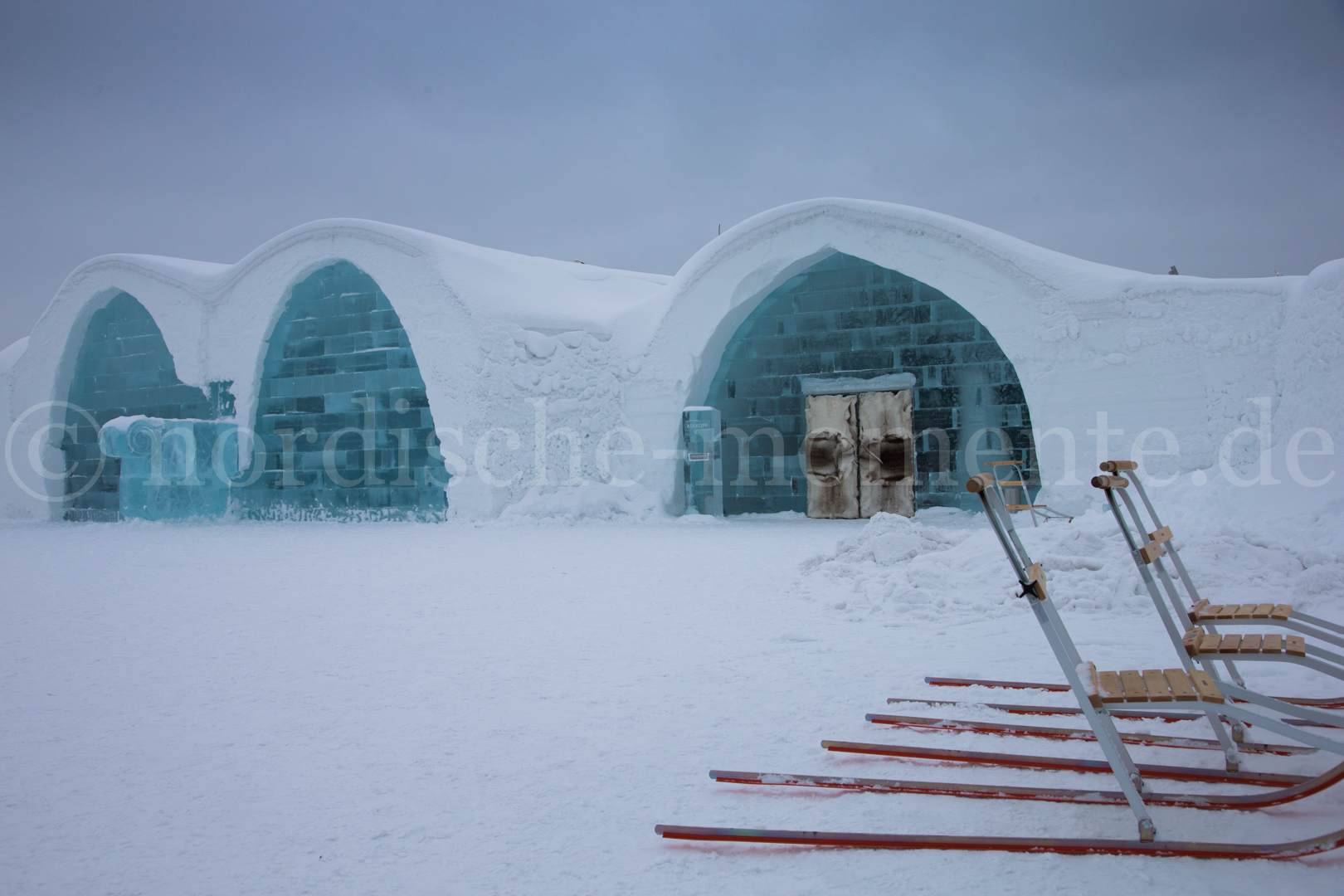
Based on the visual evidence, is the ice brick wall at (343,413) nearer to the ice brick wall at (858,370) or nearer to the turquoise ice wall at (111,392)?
the turquoise ice wall at (111,392)

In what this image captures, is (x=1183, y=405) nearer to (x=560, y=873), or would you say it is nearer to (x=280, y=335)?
(x=560, y=873)

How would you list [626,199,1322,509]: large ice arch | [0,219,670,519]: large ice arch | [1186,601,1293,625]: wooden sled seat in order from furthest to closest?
[0,219,670,519]: large ice arch, [626,199,1322,509]: large ice arch, [1186,601,1293,625]: wooden sled seat

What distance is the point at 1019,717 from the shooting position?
2.90m

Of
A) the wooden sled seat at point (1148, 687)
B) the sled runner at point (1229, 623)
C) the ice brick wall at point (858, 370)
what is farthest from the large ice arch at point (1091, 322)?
the wooden sled seat at point (1148, 687)

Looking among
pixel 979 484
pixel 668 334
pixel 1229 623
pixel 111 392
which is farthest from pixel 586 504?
pixel 111 392

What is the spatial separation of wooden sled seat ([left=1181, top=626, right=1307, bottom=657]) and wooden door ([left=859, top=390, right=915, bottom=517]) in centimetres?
913

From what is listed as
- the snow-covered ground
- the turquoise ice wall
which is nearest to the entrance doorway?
the snow-covered ground

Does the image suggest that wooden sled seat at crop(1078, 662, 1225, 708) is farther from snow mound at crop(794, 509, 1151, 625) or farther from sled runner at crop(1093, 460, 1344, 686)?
snow mound at crop(794, 509, 1151, 625)

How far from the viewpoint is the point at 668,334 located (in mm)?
11688

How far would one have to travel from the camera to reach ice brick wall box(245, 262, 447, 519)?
12.7 metres

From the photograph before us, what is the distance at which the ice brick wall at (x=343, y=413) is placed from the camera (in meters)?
12.7

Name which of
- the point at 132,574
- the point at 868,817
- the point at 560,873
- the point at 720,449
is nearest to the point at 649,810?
the point at 560,873

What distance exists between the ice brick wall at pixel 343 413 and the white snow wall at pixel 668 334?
39cm

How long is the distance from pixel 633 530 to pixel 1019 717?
7469 mm
